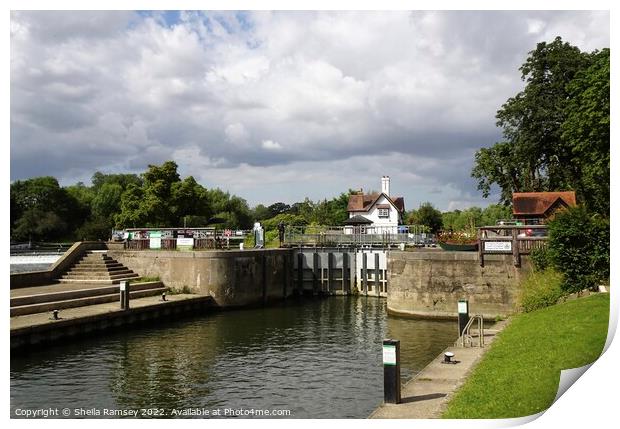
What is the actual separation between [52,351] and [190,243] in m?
15.1

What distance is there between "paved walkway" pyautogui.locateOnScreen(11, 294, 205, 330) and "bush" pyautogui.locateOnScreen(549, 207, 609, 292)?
17.1 metres

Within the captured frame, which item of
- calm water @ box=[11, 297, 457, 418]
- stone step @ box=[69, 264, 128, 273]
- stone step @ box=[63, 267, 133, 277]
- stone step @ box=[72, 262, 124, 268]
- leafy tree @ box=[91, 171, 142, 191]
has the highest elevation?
leafy tree @ box=[91, 171, 142, 191]

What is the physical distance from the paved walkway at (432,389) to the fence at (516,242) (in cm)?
1064

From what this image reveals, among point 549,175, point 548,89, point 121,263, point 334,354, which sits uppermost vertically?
point 548,89

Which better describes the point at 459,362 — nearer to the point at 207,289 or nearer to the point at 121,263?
the point at 207,289

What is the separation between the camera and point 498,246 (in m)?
25.6

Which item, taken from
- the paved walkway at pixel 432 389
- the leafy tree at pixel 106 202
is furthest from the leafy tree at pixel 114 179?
the paved walkway at pixel 432 389

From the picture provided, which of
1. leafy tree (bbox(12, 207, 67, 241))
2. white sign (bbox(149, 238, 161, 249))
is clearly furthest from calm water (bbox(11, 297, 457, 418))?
leafy tree (bbox(12, 207, 67, 241))

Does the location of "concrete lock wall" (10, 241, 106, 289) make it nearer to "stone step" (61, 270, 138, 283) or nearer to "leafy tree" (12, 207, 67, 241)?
"stone step" (61, 270, 138, 283)

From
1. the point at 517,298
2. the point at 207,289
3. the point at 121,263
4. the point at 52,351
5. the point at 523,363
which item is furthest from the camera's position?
the point at 121,263

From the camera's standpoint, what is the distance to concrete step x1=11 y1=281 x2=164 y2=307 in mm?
22384

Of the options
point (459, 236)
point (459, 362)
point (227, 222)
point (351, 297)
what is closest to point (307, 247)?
point (351, 297)

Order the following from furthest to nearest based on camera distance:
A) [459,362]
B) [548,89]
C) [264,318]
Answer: [548,89] < [264,318] < [459,362]

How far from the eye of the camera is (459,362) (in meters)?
14.2
